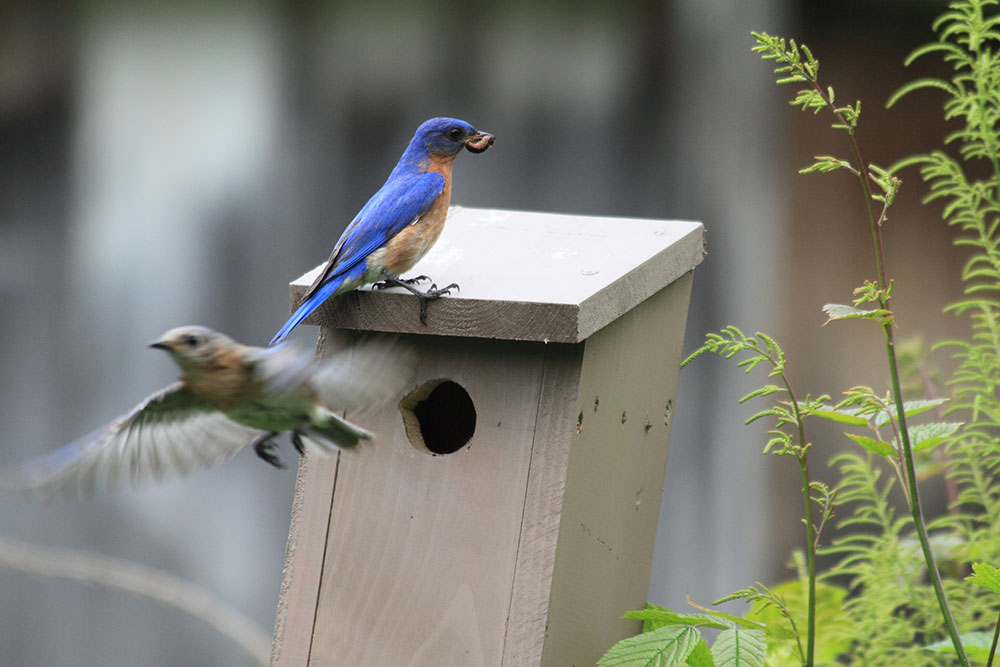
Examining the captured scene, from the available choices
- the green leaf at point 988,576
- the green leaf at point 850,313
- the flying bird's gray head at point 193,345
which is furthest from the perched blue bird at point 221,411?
the green leaf at point 988,576

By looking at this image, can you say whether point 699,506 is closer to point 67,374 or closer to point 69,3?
point 67,374

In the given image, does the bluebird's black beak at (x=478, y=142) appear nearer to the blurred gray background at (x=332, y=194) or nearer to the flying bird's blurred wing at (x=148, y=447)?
the flying bird's blurred wing at (x=148, y=447)

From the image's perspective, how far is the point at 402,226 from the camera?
1.93 metres

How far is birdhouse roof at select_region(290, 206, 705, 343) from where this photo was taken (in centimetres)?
170

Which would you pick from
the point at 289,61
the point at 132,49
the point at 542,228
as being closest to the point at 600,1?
→ the point at 289,61

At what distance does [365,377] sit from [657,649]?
21.9 inches

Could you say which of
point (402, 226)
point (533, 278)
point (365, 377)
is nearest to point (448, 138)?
point (402, 226)

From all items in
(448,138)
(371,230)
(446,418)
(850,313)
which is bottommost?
(446,418)

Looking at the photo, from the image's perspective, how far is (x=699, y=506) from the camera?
162 inches

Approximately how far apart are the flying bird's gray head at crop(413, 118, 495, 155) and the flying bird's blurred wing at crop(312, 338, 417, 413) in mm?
480

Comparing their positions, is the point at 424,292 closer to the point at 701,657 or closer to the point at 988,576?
the point at 701,657

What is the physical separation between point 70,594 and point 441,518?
284 cm

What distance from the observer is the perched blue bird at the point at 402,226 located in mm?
1806

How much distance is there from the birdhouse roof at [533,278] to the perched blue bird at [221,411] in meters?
0.08
